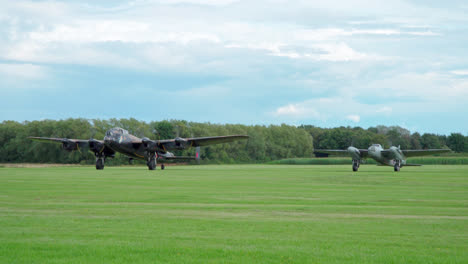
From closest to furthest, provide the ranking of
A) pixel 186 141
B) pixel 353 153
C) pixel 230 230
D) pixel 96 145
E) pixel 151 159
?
pixel 230 230, pixel 186 141, pixel 96 145, pixel 151 159, pixel 353 153

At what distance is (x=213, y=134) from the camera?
137 metres

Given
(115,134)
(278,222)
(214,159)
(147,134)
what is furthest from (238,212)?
(214,159)

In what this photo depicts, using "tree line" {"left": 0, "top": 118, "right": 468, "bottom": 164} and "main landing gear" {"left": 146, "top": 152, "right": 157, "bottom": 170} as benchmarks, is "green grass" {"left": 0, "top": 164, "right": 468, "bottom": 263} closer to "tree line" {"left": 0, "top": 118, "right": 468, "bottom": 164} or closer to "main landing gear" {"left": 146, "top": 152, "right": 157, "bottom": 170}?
"main landing gear" {"left": 146, "top": 152, "right": 157, "bottom": 170}

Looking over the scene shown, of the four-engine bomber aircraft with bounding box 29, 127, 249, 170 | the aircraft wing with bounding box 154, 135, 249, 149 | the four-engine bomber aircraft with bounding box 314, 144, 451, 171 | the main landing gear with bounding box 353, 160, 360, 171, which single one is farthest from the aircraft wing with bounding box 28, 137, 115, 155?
the four-engine bomber aircraft with bounding box 314, 144, 451, 171

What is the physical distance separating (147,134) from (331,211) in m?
106

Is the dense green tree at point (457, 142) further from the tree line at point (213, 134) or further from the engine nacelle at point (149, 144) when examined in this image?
the engine nacelle at point (149, 144)

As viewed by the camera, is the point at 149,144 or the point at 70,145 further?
the point at 70,145

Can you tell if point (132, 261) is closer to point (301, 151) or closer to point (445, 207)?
point (445, 207)

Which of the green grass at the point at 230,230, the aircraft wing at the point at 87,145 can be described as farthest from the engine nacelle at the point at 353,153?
the green grass at the point at 230,230

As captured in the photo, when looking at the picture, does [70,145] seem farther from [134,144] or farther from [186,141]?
[186,141]

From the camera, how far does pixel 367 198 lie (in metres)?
21.3

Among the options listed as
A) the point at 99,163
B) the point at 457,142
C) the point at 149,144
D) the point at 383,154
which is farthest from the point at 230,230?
the point at 457,142

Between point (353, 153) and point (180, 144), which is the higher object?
point (180, 144)

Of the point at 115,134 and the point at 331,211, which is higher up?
the point at 115,134
